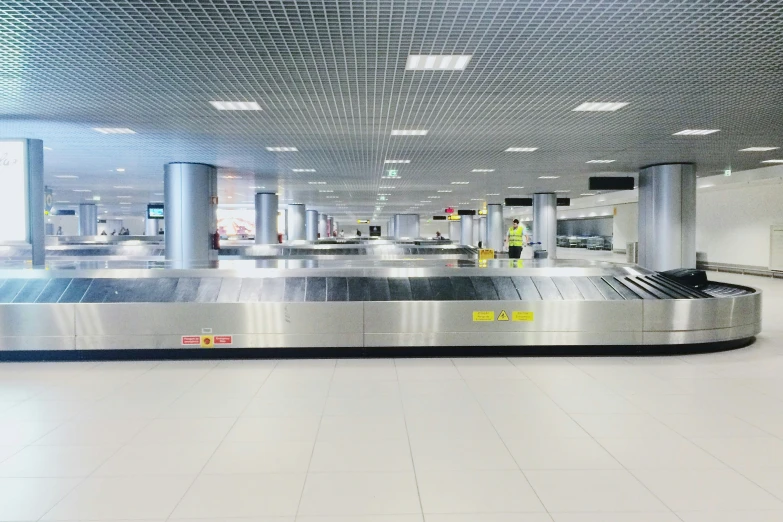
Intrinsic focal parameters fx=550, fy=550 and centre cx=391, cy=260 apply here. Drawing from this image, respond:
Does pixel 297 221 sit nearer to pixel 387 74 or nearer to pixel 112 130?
pixel 112 130

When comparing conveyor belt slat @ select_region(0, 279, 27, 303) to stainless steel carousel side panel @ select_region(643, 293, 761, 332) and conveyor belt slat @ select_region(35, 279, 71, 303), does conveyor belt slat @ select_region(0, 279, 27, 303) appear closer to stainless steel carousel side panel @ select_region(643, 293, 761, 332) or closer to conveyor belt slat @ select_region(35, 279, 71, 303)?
conveyor belt slat @ select_region(35, 279, 71, 303)

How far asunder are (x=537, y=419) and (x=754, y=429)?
1848 millimetres

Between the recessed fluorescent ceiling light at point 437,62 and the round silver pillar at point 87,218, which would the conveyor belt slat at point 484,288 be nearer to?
the recessed fluorescent ceiling light at point 437,62

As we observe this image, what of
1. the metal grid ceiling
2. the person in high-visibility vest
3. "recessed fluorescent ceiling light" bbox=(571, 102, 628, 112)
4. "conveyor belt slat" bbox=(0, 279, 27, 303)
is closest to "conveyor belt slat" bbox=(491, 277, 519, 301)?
the metal grid ceiling

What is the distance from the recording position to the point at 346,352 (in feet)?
25.9

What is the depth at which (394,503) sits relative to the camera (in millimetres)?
3430

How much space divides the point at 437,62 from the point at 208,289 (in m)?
4.82

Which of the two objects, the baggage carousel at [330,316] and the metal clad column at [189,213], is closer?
the baggage carousel at [330,316]

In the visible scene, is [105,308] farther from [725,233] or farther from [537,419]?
[725,233]

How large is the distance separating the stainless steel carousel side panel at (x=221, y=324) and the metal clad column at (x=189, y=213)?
6445 mm

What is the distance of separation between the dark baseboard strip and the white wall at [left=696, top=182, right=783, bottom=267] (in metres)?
16.6

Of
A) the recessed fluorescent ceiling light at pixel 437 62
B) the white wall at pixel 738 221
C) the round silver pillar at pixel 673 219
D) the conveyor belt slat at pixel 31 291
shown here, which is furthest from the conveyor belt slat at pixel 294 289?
the white wall at pixel 738 221

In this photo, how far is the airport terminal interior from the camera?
3.76m

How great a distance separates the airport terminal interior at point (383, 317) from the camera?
3760 mm
